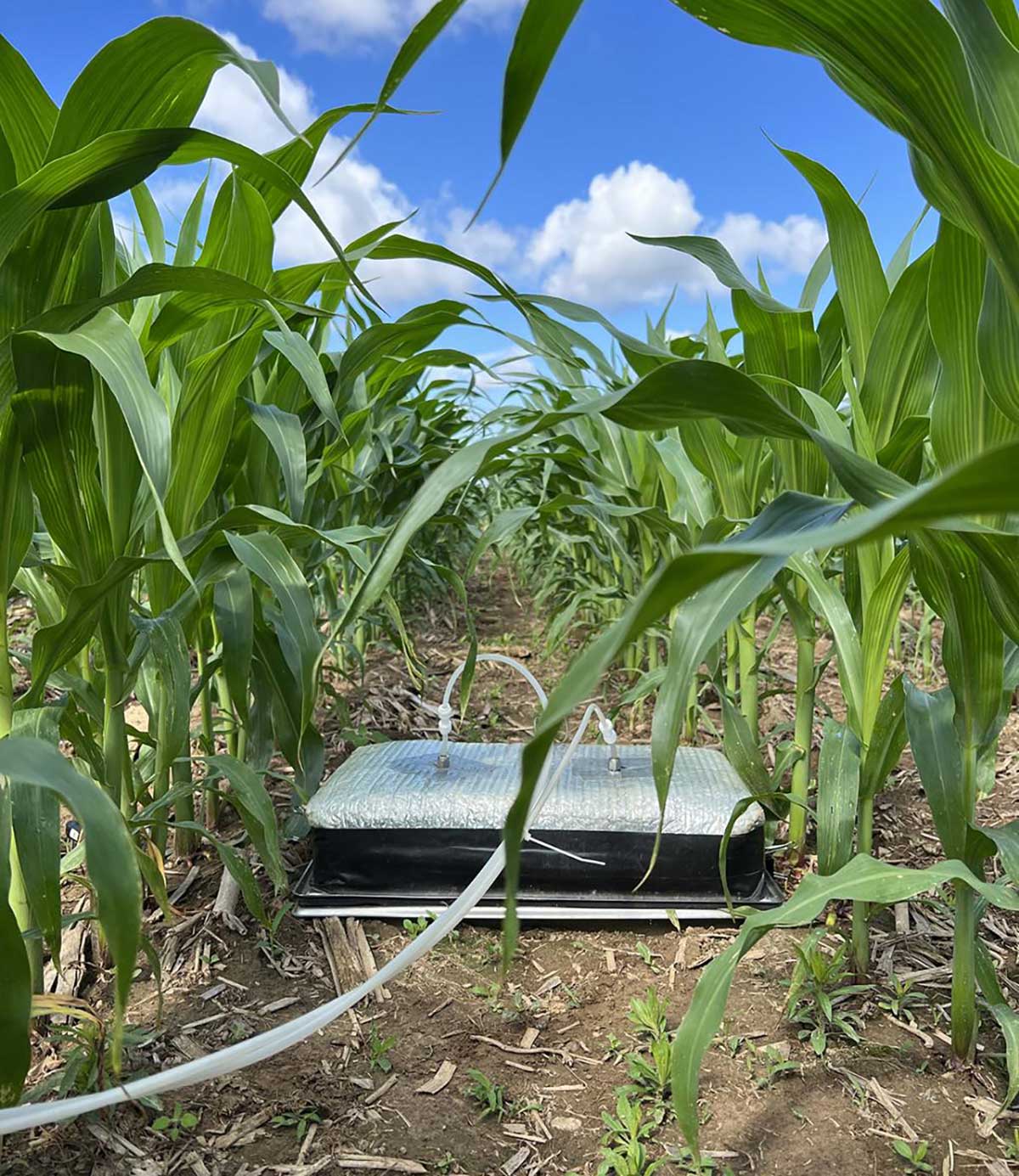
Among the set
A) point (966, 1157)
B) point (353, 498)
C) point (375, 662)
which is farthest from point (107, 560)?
point (375, 662)

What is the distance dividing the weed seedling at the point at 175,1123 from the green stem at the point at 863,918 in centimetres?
64

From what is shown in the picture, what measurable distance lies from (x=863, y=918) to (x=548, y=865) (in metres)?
0.35

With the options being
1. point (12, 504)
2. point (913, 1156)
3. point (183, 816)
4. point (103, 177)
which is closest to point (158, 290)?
point (103, 177)

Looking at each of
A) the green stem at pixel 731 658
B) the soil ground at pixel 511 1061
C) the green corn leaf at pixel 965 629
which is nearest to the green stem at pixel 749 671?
the green stem at pixel 731 658

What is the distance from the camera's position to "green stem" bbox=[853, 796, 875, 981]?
85 centimetres

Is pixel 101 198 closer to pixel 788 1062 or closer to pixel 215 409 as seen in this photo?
pixel 215 409

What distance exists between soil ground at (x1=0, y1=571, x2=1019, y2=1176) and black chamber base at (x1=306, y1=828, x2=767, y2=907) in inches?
1.9

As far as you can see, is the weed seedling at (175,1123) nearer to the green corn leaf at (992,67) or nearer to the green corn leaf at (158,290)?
the green corn leaf at (158,290)

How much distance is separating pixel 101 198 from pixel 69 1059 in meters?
0.66

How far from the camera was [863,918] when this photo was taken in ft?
2.85

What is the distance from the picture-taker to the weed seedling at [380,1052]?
807 mm

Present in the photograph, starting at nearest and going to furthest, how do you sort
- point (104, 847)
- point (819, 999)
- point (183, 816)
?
point (104, 847) < point (819, 999) < point (183, 816)

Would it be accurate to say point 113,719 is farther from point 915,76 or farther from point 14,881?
point 915,76

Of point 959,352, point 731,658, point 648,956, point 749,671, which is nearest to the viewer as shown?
point 959,352
